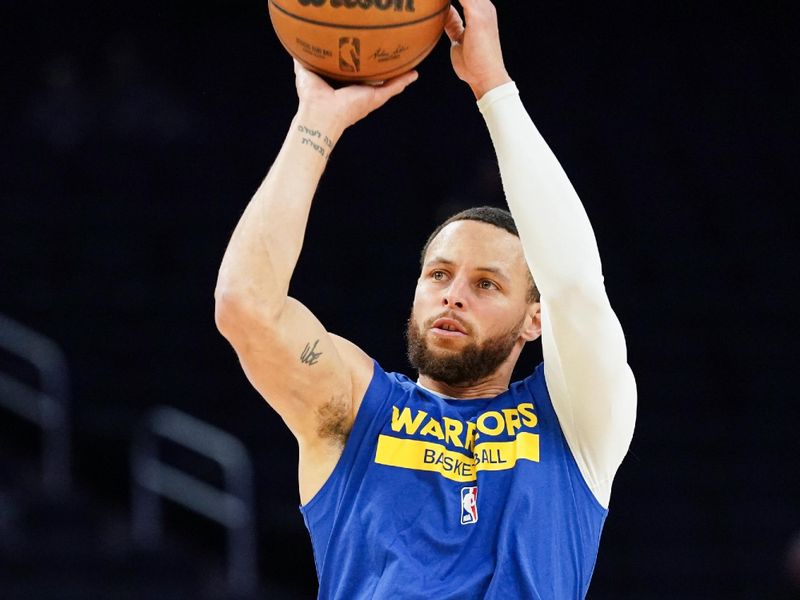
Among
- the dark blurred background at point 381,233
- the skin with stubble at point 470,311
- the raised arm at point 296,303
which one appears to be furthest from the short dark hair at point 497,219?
the dark blurred background at point 381,233

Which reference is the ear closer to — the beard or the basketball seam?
the beard

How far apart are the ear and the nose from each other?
0.83ft

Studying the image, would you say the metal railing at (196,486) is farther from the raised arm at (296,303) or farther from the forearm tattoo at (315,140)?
the forearm tattoo at (315,140)

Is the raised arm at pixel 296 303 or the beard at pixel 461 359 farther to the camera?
the beard at pixel 461 359

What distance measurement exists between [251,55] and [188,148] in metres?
1.50

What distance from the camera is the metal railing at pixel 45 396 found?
28.2 feet

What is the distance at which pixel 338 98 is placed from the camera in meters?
3.03

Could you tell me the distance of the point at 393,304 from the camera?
33.6 ft

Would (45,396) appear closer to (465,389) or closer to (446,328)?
(465,389)

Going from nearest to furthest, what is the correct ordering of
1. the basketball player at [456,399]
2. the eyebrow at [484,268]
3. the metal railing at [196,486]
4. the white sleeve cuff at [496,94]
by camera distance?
the basketball player at [456,399]
the white sleeve cuff at [496,94]
the eyebrow at [484,268]
the metal railing at [196,486]

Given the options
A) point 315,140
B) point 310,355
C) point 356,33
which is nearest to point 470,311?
point 310,355

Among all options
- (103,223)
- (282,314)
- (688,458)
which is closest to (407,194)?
(103,223)

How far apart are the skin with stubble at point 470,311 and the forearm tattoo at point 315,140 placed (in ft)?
1.85

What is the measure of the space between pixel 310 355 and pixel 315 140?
0.49 metres
